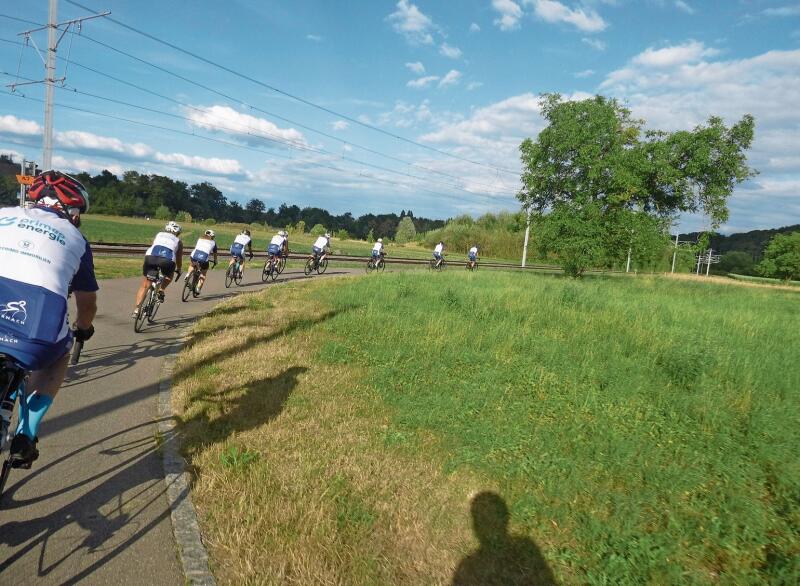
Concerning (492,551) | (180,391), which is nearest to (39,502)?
(180,391)

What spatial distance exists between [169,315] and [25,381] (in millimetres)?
8102

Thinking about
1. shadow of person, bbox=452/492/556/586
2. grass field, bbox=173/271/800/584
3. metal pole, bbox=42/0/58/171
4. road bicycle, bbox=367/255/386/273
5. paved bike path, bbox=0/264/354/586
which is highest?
metal pole, bbox=42/0/58/171

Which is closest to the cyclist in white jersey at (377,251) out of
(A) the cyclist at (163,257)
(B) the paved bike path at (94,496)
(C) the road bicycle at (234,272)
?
(C) the road bicycle at (234,272)

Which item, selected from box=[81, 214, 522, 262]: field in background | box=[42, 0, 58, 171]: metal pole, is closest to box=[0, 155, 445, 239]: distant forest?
box=[81, 214, 522, 262]: field in background

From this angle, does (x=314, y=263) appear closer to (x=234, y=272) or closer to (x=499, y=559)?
→ (x=234, y=272)

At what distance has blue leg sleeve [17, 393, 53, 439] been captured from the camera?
2.56 meters

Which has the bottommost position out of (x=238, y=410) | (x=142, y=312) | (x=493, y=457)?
(x=238, y=410)

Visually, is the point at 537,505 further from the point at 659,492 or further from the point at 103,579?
the point at 103,579

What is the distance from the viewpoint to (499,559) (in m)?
3.06

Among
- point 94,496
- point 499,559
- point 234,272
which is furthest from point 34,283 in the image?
point 234,272

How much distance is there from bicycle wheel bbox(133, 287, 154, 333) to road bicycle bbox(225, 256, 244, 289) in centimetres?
655

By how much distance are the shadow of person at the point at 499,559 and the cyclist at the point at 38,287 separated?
103 inches

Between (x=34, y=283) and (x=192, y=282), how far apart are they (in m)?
10.4

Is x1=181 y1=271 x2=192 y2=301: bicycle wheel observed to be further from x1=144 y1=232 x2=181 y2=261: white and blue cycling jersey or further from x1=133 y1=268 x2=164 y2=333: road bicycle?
x1=144 y1=232 x2=181 y2=261: white and blue cycling jersey
